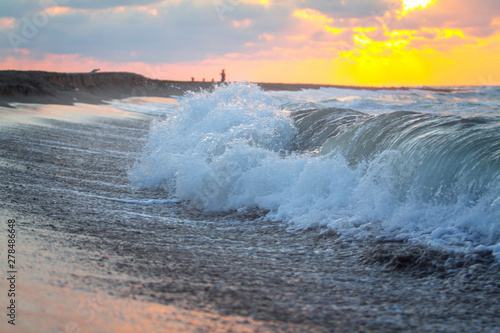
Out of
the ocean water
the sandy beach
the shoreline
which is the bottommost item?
the sandy beach

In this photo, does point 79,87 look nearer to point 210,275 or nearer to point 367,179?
point 367,179

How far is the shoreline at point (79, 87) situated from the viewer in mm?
17484

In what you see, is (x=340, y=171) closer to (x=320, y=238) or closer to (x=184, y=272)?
(x=320, y=238)

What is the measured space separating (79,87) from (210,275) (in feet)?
99.6

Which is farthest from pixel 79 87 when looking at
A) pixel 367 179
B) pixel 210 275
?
pixel 210 275

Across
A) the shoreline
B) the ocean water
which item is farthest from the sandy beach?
the shoreline

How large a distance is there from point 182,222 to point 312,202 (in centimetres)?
126

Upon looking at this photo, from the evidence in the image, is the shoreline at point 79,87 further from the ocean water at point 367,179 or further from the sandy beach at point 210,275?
the sandy beach at point 210,275

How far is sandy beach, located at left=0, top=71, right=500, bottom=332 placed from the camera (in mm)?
2049

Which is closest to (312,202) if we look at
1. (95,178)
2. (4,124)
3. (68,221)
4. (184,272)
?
(184,272)

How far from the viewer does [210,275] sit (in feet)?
8.71

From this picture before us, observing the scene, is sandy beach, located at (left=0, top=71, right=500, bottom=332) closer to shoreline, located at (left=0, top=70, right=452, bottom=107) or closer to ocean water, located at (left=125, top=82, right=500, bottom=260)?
ocean water, located at (left=125, top=82, right=500, bottom=260)

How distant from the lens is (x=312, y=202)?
4.30 m

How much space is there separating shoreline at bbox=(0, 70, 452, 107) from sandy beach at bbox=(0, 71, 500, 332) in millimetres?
5523
